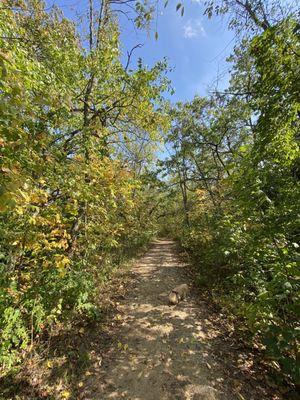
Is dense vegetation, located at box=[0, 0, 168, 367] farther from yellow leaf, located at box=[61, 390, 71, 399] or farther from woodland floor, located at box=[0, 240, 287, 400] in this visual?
yellow leaf, located at box=[61, 390, 71, 399]

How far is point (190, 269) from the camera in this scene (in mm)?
8609

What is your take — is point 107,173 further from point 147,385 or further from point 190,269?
point 190,269

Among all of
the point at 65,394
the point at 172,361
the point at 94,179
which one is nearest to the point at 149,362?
the point at 172,361

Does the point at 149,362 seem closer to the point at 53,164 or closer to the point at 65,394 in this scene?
the point at 65,394

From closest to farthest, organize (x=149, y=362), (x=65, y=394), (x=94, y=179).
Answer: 1. (x=65, y=394)
2. (x=149, y=362)
3. (x=94, y=179)

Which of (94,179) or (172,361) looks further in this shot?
(94,179)

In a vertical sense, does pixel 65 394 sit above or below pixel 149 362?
above

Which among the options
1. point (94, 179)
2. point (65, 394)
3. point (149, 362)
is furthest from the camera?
point (94, 179)

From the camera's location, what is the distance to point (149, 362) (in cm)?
357

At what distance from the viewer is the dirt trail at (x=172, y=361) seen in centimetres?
300

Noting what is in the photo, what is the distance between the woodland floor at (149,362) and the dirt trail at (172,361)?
14 mm

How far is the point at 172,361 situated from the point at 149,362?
386 mm

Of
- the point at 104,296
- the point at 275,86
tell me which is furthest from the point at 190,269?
the point at 275,86

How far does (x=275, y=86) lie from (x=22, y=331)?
16.1 ft
